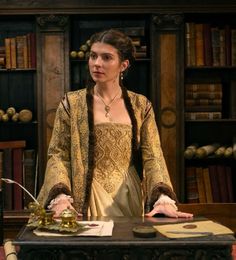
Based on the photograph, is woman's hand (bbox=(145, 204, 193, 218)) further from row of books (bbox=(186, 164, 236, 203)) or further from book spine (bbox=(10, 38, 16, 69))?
book spine (bbox=(10, 38, 16, 69))

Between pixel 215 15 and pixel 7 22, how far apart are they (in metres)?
1.60

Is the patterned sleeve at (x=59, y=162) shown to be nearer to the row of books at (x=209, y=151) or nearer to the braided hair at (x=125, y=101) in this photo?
the braided hair at (x=125, y=101)

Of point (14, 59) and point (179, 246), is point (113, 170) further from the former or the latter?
point (14, 59)

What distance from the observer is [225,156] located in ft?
13.2

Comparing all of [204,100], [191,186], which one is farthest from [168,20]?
[191,186]

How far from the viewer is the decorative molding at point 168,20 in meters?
3.88

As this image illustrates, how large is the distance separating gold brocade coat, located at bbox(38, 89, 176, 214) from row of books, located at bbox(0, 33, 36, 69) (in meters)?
1.70

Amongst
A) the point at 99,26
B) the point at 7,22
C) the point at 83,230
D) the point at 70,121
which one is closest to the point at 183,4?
the point at 99,26

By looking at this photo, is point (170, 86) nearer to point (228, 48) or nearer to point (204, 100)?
point (204, 100)

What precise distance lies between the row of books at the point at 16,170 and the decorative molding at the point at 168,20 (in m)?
1.32

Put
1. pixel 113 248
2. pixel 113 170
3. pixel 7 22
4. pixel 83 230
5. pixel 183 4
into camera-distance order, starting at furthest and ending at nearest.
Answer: pixel 7 22
pixel 183 4
pixel 113 170
pixel 83 230
pixel 113 248

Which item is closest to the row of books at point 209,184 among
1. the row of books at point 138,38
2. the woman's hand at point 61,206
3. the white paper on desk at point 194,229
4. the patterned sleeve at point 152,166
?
the row of books at point 138,38

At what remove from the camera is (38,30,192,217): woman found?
7.40 feet

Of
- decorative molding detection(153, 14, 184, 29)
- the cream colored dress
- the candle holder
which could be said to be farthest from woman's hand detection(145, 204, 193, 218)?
decorative molding detection(153, 14, 184, 29)
